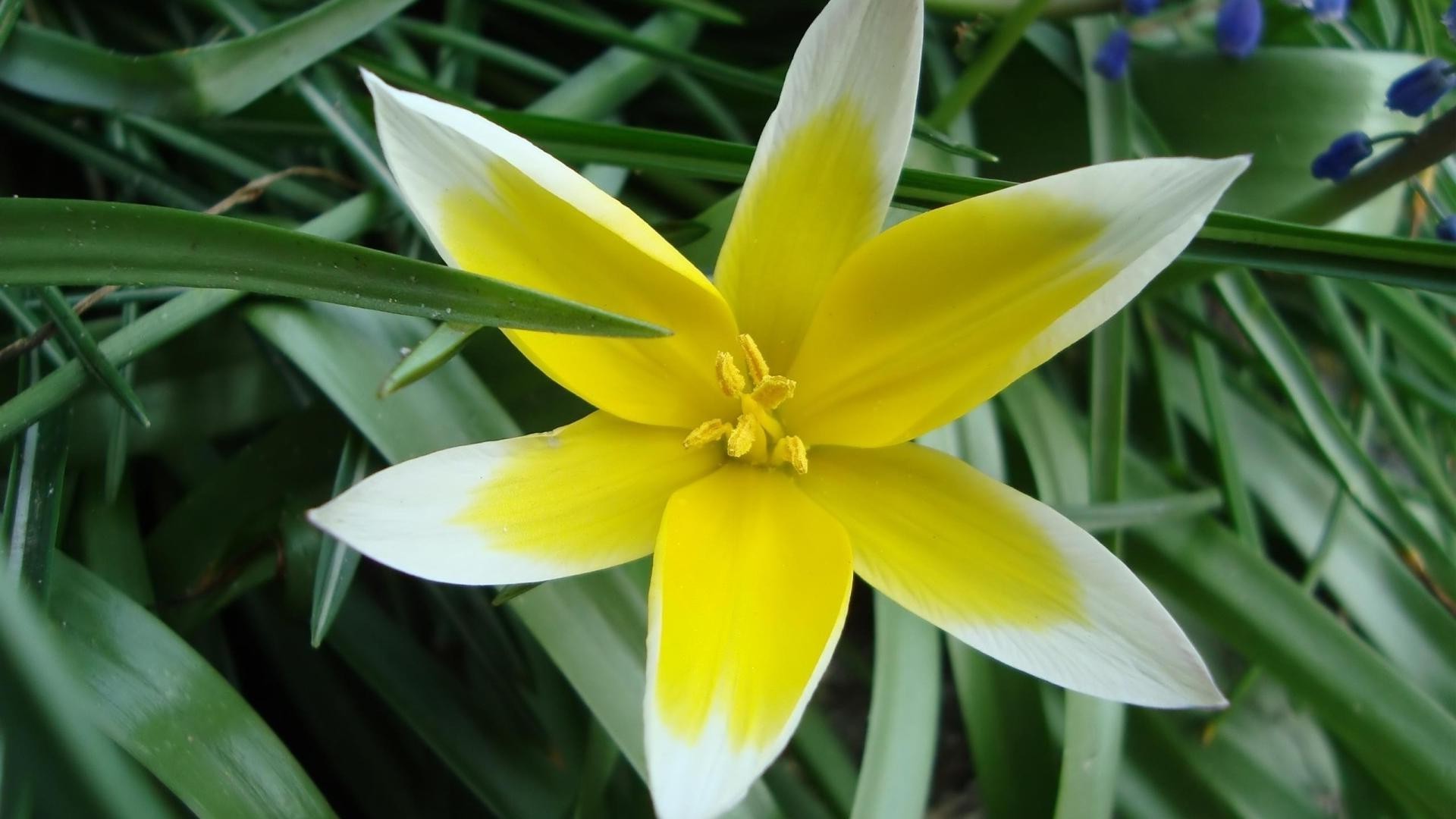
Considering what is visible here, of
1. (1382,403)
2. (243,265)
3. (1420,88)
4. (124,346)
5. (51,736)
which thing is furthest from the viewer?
(1382,403)

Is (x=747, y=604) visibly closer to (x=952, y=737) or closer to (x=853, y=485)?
(x=853, y=485)

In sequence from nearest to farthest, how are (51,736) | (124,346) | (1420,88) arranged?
(51,736) → (124,346) → (1420,88)

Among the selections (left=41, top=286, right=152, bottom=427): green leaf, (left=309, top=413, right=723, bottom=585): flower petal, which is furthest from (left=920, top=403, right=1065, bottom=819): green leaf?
(left=41, top=286, right=152, bottom=427): green leaf

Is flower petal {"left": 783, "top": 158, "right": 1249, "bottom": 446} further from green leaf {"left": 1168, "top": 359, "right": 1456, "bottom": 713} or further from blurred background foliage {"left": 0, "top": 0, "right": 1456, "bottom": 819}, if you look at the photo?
green leaf {"left": 1168, "top": 359, "right": 1456, "bottom": 713}

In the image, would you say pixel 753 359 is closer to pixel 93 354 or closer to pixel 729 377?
pixel 729 377

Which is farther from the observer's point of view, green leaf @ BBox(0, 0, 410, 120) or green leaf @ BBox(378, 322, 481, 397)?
green leaf @ BBox(0, 0, 410, 120)

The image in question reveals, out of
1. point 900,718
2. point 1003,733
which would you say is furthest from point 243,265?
point 1003,733

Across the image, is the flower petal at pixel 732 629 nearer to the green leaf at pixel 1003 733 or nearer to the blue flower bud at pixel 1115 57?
the green leaf at pixel 1003 733
